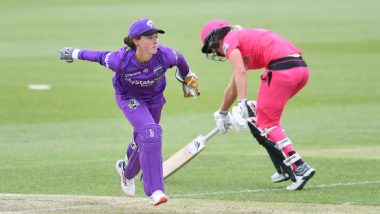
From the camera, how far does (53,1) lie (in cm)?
4194

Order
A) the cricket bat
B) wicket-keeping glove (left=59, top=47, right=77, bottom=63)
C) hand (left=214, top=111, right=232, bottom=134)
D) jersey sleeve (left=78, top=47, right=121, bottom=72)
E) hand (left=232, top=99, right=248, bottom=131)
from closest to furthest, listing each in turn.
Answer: jersey sleeve (left=78, top=47, right=121, bottom=72), wicket-keeping glove (left=59, top=47, right=77, bottom=63), hand (left=232, top=99, right=248, bottom=131), hand (left=214, top=111, right=232, bottom=134), the cricket bat

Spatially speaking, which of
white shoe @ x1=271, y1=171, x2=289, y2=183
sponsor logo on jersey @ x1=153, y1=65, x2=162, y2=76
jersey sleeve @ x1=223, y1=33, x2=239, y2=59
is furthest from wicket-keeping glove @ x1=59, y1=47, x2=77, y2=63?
white shoe @ x1=271, y1=171, x2=289, y2=183

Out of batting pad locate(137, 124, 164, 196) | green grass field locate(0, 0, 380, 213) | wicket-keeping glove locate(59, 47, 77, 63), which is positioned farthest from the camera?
green grass field locate(0, 0, 380, 213)

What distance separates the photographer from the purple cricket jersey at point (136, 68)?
8.84 metres

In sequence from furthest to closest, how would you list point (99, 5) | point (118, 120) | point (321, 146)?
point (99, 5) → point (118, 120) → point (321, 146)

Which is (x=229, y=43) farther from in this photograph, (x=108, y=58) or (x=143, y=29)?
(x=108, y=58)

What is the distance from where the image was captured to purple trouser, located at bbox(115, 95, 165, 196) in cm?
863

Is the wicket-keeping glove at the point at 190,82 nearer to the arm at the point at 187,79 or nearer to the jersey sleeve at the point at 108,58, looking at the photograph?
the arm at the point at 187,79

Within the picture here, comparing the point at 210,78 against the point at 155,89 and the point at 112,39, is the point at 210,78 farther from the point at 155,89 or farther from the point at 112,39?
the point at 155,89

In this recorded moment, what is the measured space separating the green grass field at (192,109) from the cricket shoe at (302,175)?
0.32 ft

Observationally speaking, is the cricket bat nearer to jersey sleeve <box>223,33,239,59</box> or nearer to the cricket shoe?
jersey sleeve <box>223,33,239,59</box>

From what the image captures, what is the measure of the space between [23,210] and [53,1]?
1340 inches

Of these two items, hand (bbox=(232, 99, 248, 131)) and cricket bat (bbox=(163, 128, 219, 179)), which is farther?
cricket bat (bbox=(163, 128, 219, 179))

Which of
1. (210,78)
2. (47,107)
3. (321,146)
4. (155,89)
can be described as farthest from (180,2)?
(155,89)
